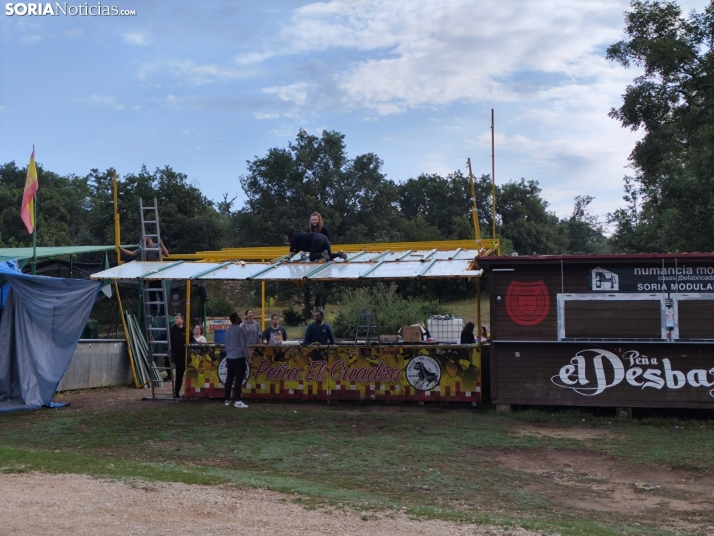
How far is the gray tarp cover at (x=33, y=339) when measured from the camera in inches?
566

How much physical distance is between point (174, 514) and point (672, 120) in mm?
23736

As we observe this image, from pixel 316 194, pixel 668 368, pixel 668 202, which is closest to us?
pixel 668 368

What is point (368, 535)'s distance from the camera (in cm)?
625

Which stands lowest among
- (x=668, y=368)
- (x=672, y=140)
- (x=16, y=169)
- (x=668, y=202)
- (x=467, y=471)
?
(x=467, y=471)

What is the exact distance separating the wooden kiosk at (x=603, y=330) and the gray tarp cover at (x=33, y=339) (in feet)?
27.7

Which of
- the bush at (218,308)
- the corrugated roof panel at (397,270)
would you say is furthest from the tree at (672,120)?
the bush at (218,308)

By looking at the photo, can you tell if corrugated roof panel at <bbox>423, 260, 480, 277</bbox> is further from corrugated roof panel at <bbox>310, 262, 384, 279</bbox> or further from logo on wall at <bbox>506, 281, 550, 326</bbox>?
corrugated roof panel at <bbox>310, 262, 384, 279</bbox>

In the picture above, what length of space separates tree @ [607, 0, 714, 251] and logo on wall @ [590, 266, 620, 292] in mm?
10395

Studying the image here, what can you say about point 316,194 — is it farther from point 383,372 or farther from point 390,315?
point 383,372

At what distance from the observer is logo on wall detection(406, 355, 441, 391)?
14258 mm

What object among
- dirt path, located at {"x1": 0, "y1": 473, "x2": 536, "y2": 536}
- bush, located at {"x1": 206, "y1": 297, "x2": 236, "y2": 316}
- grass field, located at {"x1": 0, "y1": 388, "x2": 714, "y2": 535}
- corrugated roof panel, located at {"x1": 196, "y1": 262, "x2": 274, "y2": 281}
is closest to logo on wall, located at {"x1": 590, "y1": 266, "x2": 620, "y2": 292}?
grass field, located at {"x1": 0, "y1": 388, "x2": 714, "y2": 535}

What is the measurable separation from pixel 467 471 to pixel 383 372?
5.24 m

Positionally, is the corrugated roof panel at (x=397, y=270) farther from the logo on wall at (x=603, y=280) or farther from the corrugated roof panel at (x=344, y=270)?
the logo on wall at (x=603, y=280)

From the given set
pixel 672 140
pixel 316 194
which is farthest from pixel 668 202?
pixel 316 194
